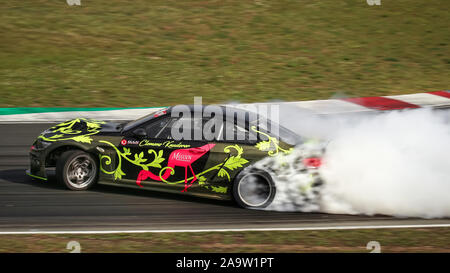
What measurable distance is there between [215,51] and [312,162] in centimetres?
986

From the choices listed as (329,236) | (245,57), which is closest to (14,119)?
(245,57)

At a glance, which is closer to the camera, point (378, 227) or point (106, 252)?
point (106, 252)

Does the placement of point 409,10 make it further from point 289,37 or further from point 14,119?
point 14,119

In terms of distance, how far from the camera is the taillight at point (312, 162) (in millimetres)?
7637

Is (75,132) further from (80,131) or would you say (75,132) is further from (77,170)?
(77,170)

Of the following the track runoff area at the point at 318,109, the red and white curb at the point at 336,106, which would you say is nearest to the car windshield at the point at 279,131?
the track runoff area at the point at 318,109

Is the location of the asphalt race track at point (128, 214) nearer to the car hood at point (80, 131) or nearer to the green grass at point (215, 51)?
the car hood at point (80, 131)

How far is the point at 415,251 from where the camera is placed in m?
6.47

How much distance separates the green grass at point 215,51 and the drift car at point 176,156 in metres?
5.60

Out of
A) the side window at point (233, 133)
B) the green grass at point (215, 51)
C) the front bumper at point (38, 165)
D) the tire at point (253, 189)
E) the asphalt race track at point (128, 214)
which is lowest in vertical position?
the asphalt race track at point (128, 214)

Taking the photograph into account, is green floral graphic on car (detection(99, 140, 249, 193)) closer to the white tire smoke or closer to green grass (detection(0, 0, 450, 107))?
the white tire smoke

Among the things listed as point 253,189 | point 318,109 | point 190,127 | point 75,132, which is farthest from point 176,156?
point 318,109

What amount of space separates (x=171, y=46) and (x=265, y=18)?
3617 millimetres

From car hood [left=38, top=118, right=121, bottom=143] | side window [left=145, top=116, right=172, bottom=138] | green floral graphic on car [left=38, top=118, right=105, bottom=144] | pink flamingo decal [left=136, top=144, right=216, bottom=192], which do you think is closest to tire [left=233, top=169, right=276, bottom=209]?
pink flamingo decal [left=136, top=144, right=216, bottom=192]
